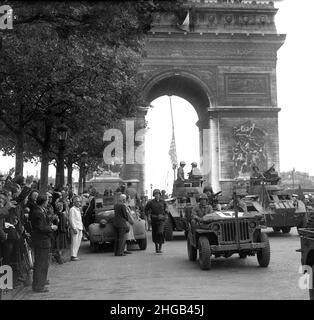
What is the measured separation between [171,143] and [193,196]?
3388 cm

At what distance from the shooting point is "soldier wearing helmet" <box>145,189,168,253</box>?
1466 centimetres

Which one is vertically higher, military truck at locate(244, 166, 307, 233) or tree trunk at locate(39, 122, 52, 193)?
Answer: tree trunk at locate(39, 122, 52, 193)

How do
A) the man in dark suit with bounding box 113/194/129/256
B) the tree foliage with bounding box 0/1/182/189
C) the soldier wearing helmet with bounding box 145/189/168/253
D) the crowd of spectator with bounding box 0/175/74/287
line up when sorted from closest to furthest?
the crowd of spectator with bounding box 0/175/74/287, the tree foliage with bounding box 0/1/182/189, the man in dark suit with bounding box 113/194/129/256, the soldier wearing helmet with bounding box 145/189/168/253

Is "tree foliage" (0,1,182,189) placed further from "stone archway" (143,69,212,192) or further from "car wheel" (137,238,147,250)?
"stone archway" (143,69,212,192)

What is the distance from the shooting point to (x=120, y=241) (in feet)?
46.4

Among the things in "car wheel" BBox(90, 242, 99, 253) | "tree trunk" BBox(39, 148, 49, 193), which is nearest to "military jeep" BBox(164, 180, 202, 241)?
"car wheel" BBox(90, 242, 99, 253)

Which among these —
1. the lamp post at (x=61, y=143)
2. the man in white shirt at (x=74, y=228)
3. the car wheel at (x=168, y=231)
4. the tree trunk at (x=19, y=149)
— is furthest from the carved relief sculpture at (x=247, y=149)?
the man in white shirt at (x=74, y=228)

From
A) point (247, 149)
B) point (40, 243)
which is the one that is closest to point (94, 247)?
point (40, 243)

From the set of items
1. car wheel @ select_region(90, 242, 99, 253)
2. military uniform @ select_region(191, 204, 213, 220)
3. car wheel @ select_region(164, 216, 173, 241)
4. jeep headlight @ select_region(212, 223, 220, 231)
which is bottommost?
car wheel @ select_region(90, 242, 99, 253)

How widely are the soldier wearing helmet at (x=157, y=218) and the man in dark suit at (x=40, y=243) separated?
577 cm

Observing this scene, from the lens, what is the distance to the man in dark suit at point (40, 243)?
8.93 m

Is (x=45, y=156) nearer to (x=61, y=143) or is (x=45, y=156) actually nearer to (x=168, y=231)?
(x=61, y=143)

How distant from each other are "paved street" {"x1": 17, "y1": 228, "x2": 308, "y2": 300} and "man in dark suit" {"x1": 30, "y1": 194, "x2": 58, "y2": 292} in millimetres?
237
